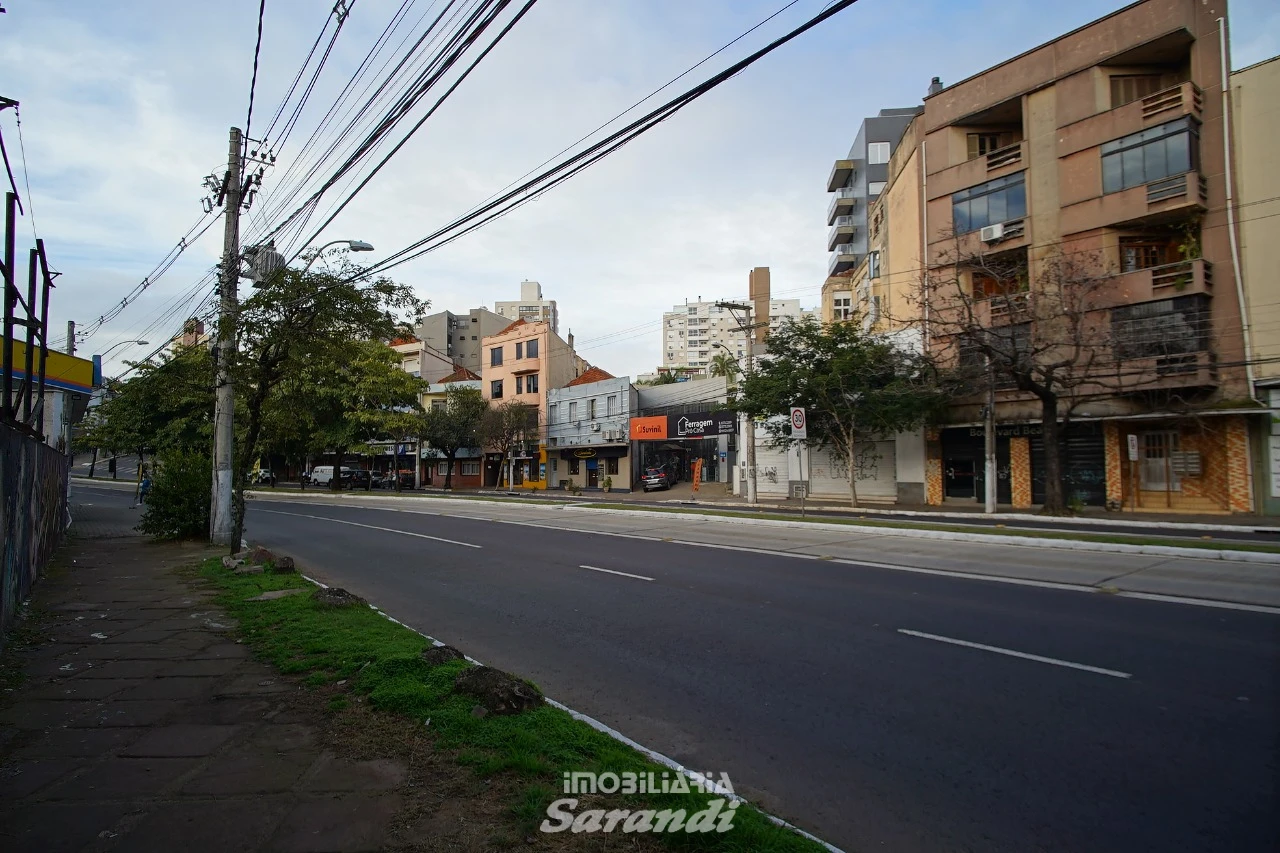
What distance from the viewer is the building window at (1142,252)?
23797 millimetres

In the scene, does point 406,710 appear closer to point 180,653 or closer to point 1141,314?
point 180,653

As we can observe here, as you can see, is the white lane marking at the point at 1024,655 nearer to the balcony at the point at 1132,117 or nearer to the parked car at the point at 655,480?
the balcony at the point at 1132,117

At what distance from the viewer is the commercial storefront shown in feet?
135

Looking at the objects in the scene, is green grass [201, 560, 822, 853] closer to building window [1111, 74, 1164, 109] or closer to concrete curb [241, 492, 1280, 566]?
concrete curb [241, 492, 1280, 566]

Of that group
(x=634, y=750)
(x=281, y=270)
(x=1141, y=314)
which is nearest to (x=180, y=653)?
(x=634, y=750)

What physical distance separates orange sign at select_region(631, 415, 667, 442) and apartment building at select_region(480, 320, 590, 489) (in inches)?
380

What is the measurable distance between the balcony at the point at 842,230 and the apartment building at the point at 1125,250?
28511 mm

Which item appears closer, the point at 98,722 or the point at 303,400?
the point at 98,722

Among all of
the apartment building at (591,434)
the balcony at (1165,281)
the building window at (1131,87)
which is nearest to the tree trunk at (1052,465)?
the balcony at (1165,281)

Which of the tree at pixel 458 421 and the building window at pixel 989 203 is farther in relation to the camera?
the tree at pixel 458 421

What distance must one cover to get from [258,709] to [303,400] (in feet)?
34.7

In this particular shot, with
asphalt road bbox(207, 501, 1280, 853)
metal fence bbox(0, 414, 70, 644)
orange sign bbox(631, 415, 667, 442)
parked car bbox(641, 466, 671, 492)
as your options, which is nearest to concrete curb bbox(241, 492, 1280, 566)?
asphalt road bbox(207, 501, 1280, 853)

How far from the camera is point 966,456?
2861cm

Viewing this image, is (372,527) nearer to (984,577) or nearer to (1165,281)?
(984,577)
